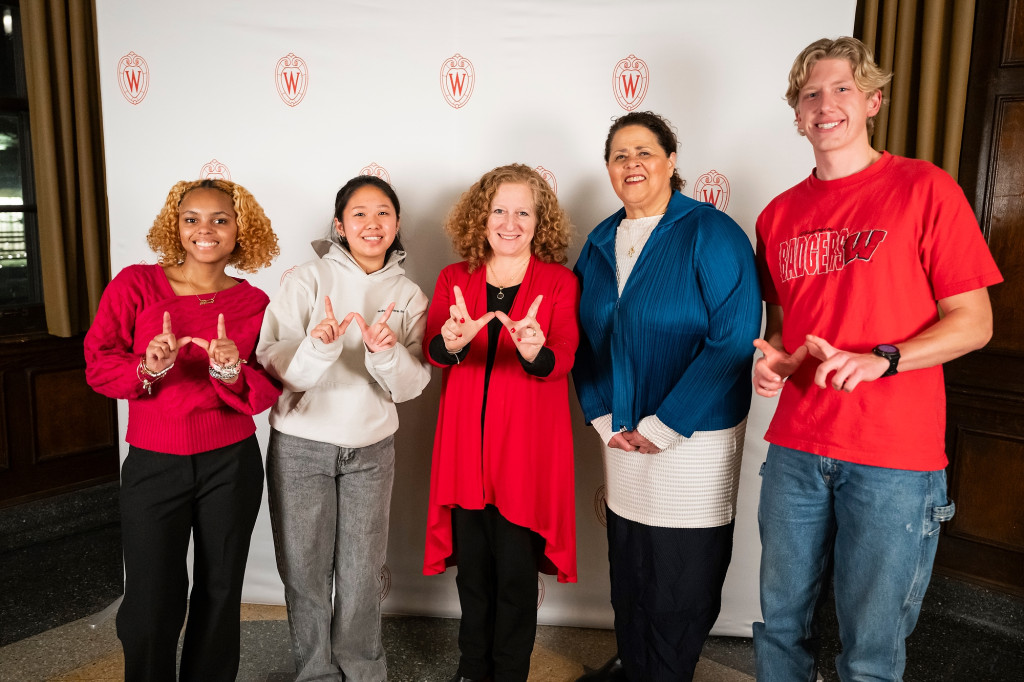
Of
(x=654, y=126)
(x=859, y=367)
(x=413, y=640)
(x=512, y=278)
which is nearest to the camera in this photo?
(x=859, y=367)

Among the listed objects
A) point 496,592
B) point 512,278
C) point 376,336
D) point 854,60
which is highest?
point 854,60

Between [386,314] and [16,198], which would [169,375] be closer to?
[386,314]

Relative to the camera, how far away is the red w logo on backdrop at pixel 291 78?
2268 mm

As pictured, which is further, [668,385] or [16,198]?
[16,198]

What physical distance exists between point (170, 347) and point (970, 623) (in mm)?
2691

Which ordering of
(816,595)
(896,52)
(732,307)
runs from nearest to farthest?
1. (816,595)
2. (732,307)
3. (896,52)

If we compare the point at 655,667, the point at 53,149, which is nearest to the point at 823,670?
the point at 655,667

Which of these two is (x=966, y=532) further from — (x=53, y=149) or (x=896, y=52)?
(x=53, y=149)

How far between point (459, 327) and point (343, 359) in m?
0.34

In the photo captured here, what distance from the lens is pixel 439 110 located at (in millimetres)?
2246

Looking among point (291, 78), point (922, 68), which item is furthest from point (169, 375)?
point (922, 68)

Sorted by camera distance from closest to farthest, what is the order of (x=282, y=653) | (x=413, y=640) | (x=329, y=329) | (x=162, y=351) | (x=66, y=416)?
(x=162, y=351) → (x=329, y=329) → (x=282, y=653) → (x=413, y=640) → (x=66, y=416)

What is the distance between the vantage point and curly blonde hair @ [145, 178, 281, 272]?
1.71 metres

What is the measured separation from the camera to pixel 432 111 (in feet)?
7.38
